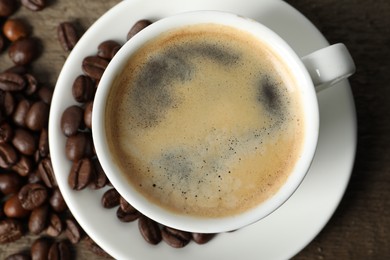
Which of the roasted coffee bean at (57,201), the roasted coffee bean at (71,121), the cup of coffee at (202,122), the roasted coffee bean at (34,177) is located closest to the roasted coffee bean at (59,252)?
the roasted coffee bean at (57,201)

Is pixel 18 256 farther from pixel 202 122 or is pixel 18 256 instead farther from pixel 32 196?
pixel 202 122

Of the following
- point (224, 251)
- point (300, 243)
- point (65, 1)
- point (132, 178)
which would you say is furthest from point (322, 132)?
point (65, 1)

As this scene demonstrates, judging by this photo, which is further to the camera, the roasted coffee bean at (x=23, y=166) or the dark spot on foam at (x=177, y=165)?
the roasted coffee bean at (x=23, y=166)

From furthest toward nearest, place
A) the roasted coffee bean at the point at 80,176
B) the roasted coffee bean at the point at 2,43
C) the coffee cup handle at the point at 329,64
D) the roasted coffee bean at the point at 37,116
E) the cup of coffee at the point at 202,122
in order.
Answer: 1. the roasted coffee bean at the point at 2,43
2. the roasted coffee bean at the point at 37,116
3. the roasted coffee bean at the point at 80,176
4. the cup of coffee at the point at 202,122
5. the coffee cup handle at the point at 329,64

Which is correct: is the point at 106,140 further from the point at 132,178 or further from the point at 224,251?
the point at 224,251

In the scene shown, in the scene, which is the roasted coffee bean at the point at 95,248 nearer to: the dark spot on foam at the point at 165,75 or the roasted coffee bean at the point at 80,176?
the roasted coffee bean at the point at 80,176

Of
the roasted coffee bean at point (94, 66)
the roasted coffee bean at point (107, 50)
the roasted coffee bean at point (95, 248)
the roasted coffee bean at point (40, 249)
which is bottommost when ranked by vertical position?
the roasted coffee bean at point (40, 249)

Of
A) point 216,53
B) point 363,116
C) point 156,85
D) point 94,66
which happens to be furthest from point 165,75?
point 363,116
